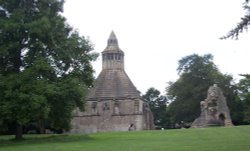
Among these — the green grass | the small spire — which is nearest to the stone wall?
the small spire

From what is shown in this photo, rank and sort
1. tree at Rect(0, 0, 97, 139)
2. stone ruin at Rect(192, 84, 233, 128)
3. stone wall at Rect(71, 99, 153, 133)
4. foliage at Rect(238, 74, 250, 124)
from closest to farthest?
tree at Rect(0, 0, 97, 139), stone ruin at Rect(192, 84, 233, 128), foliage at Rect(238, 74, 250, 124), stone wall at Rect(71, 99, 153, 133)

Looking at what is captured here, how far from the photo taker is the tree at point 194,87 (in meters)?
72.4

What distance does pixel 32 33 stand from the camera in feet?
103

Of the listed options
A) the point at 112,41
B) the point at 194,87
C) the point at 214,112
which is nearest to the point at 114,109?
the point at 194,87

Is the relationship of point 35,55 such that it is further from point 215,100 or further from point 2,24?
point 215,100

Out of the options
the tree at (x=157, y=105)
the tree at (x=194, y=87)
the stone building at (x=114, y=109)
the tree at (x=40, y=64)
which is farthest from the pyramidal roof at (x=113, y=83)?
the tree at (x=40, y=64)

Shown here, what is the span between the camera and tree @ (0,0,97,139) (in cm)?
2942

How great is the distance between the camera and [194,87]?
73312mm

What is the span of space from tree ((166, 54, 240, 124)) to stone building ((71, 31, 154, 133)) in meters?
5.50

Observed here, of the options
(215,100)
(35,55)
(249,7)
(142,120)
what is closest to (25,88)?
(35,55)

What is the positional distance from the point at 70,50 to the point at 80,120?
42.3 m

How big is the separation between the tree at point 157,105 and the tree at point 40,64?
58684mm

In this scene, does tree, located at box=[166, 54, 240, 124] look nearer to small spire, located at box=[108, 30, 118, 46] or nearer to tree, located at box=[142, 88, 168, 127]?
small spire, located at box=[108, 30, 118, 46]

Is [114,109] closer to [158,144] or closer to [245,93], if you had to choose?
[245,93]
